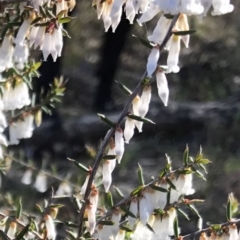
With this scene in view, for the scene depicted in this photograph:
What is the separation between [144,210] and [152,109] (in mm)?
2441

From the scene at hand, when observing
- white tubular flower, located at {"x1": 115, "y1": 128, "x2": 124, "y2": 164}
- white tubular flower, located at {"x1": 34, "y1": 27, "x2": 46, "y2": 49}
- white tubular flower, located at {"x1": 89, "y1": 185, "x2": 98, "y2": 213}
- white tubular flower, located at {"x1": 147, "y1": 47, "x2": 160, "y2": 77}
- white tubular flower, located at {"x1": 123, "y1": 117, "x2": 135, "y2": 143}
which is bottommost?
white tubular flower, located at {"x1": 89, "y1": 185, "x2": 98, "y2": 213}

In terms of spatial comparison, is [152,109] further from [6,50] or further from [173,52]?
[173,52]

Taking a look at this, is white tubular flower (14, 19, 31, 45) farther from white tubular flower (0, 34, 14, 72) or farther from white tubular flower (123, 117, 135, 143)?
white tubular flower (123, 117, 135, 143)

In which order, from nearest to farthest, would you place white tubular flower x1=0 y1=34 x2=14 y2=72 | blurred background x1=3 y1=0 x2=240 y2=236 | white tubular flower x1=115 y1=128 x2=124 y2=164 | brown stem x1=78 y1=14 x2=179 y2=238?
brown stem x1=78 y1=14 x2=179 y2=238, white tubular flower x1=115 y1=128 x2=124 y2=164, white tubular flower x1=0 y1=34 x2=14 y2=72, blurred background x1=3 y1=0 x2=240 y2=236

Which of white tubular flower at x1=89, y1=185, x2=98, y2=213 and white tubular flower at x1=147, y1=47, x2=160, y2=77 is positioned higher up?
white tubular flower at x1=147, y1=47, x2=160, y2=77

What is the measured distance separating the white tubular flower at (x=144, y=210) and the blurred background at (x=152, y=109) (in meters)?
1.38

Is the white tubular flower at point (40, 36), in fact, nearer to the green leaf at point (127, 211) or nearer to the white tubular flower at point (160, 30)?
the white tubular flower at point (160, 30)

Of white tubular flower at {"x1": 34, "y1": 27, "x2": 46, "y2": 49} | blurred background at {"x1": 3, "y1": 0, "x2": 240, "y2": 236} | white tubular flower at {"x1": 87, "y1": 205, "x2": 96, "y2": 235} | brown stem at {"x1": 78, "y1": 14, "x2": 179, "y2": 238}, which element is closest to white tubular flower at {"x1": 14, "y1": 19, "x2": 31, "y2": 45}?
white tubular flower at {"x1": 34, "y1": 27, "x2": 46, "y2": 49}

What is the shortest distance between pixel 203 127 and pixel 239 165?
17.4 inches

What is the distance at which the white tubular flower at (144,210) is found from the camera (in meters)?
0.97

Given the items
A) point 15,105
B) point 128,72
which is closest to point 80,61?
point 128,72

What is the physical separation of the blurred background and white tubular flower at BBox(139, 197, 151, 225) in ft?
4.52

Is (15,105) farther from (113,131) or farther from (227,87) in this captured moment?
(227,87)

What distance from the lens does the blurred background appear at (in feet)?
9.80
